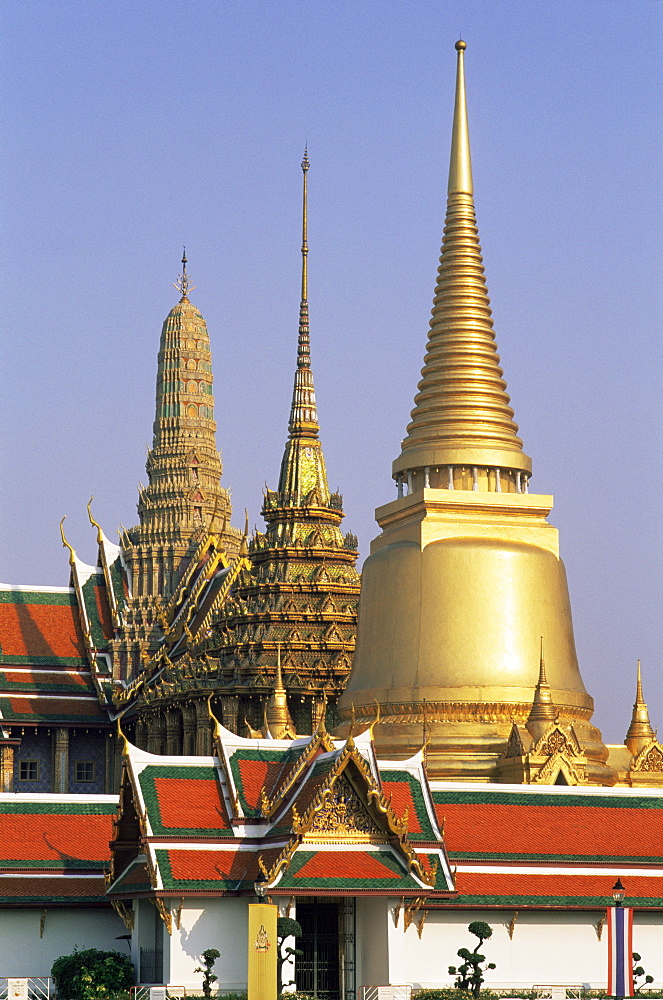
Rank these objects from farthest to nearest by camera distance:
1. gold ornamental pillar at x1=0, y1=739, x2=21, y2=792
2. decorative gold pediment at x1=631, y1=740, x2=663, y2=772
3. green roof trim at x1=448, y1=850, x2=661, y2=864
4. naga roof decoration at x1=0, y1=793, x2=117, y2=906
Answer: gold ornamental pillar at x1=0, y1=739, x2=21, y2=792 < decorative gold pediment at x1=631, y1=740, x2=663, y2=772 < naga roof decoration at x1=0, y1=793, x2=117, y2=906 < green roof trim at x1=448, y1=850, x2=661, y2=864

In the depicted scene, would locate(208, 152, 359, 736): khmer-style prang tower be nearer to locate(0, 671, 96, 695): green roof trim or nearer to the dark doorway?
locate(0, 671, 96, 695): green roof trim

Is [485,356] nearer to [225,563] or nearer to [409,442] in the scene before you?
[409,442]

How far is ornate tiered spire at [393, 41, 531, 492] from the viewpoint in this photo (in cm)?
4894

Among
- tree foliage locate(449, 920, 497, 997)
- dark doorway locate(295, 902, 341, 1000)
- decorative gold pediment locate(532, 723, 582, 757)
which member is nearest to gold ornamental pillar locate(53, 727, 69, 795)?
decorative gold pediment locate(532, 723, 582, 757)

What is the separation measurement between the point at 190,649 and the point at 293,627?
6.60 meters

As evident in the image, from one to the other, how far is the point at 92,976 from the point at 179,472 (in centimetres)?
5499

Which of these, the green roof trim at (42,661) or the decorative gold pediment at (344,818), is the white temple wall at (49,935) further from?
the green roof trim at (42,661)

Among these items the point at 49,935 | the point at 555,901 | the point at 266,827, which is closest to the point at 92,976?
the point at 49,935

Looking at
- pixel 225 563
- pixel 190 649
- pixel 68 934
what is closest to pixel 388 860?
pixel 68 934

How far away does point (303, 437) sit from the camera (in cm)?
6569

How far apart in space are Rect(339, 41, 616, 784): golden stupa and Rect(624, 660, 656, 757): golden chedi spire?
2604mm

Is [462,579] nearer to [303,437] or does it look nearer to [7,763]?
[303,437]

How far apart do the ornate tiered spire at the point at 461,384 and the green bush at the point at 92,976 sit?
1739 centimetres

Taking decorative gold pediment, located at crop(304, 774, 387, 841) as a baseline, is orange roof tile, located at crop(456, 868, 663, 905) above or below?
below
